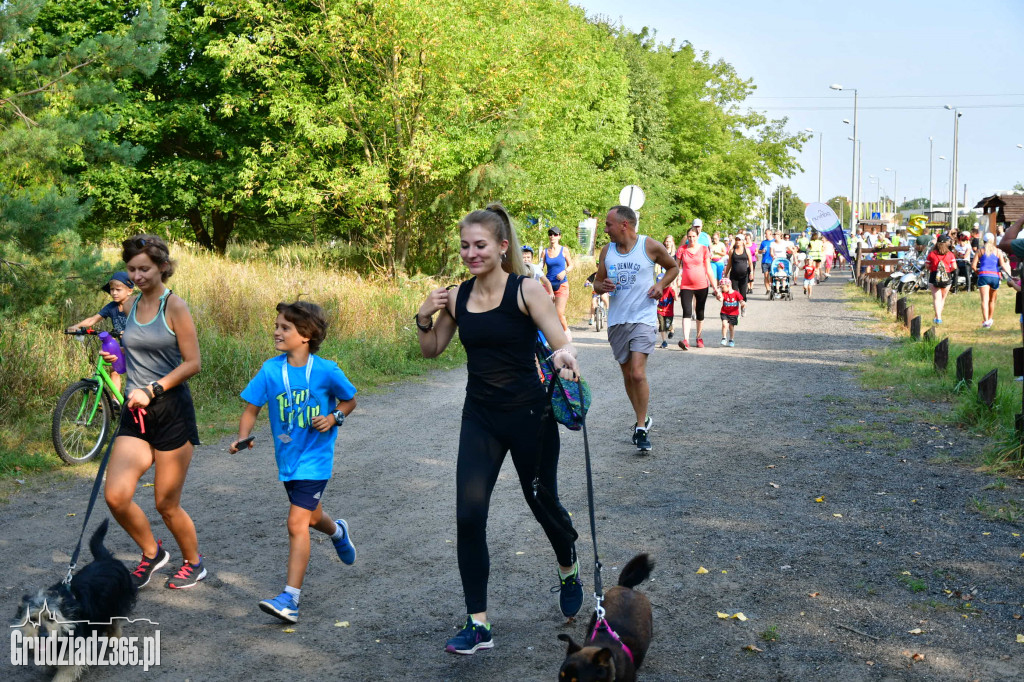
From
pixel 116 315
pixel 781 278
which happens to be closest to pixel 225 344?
pixel 116 315

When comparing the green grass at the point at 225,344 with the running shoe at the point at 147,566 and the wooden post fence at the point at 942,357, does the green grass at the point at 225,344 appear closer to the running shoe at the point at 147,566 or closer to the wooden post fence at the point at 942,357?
the running shoe at the point at 147,566

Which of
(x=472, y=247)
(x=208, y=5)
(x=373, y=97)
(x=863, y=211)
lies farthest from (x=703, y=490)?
(x=863, y=211)

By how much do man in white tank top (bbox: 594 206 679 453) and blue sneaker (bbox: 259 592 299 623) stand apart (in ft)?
14.2

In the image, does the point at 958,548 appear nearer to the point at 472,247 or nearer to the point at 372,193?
the point at 472,247

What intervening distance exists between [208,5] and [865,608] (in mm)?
23883

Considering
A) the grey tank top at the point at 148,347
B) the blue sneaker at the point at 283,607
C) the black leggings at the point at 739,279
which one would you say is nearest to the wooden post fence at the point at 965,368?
the black leggings at the point at 739,279

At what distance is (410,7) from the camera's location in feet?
65.9

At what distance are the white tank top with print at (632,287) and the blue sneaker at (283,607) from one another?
452 cm

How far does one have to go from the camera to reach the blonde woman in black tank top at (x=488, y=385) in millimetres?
4160

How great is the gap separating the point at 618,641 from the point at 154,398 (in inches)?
107

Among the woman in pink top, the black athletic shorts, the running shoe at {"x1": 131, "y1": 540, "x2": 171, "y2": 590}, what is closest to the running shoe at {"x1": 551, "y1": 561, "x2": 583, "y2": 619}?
the black athletic shorts

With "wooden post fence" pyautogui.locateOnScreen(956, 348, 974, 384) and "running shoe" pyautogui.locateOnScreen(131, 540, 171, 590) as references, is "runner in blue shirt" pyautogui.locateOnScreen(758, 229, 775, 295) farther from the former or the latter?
"running shoe" pyautogui.locateOnScreen(131, 540, 171, 590)

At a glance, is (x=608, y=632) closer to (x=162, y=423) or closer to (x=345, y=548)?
(x=345, y=548)

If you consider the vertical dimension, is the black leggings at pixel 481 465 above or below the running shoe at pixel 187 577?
above
